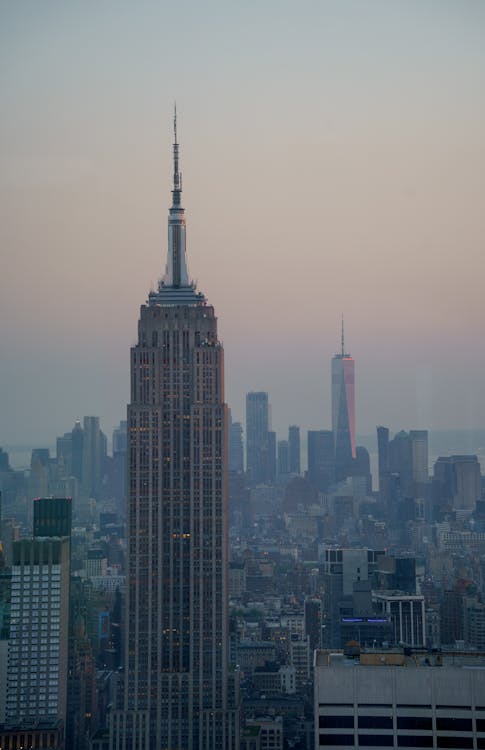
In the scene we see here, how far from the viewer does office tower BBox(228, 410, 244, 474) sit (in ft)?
45.3

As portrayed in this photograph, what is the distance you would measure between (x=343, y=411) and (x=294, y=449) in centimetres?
181

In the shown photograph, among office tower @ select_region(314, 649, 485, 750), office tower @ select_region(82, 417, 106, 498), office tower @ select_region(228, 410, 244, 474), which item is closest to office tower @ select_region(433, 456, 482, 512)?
office tower @ select_region(228, 410, 244, 474)

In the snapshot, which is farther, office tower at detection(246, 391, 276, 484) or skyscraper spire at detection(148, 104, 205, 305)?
office tower at detection(246, 391, 276, 484)

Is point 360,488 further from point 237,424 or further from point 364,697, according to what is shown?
point 364,697

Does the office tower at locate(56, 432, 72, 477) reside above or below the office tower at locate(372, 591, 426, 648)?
above

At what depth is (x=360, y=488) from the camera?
46.1 ft

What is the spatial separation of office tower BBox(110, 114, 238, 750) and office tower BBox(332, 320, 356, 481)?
1.35 meters

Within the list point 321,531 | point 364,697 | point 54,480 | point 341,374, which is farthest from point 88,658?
point 364,697

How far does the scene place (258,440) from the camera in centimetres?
1422

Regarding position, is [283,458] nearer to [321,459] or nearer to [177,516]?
[321,459]

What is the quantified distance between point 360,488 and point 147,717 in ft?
11.6

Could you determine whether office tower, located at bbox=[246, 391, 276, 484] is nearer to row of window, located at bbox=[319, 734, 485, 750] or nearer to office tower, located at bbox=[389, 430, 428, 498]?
office tower, located at bbox=[389, 430, 428, 498]

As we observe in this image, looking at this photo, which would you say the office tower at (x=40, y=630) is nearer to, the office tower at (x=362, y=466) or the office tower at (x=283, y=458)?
the office tower at (x=283, y=458)

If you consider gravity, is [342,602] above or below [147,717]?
above
